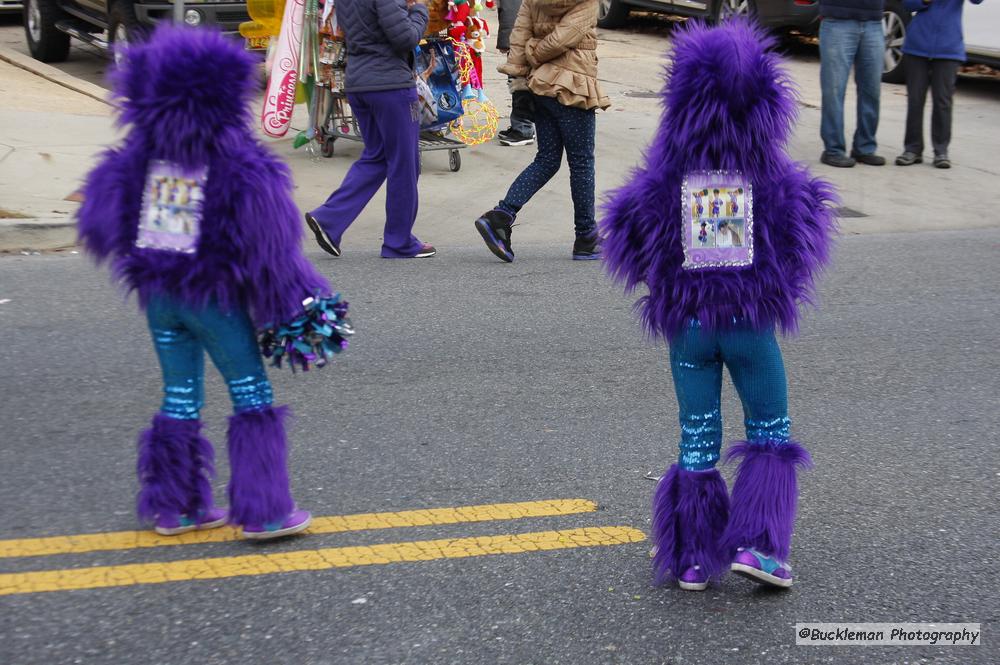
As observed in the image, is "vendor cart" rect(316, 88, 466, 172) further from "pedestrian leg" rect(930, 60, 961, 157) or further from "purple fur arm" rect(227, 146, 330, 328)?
"purple fur arm" rect(227, 146, 330, 328)

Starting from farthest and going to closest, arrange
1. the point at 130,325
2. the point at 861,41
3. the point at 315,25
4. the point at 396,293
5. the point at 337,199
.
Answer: the point at 861,41 → the point at 315,25 → the point at 337,199 → the point at 396,293 → the point at 130,325

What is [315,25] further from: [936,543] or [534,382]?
[936,543]

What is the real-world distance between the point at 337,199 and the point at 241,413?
3863 millimetres

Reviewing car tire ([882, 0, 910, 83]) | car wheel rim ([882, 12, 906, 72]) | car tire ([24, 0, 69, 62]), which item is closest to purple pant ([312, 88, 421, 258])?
car tire ([882, 0, 910, 83])

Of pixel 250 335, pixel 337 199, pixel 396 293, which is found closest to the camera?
pixel 250 335

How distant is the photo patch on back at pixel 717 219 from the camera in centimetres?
342

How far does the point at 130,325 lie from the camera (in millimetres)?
6211

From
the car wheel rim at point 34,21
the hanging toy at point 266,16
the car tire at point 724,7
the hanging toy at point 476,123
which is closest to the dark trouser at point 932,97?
the hanging toy at point 476,123

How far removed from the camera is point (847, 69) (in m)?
10.3

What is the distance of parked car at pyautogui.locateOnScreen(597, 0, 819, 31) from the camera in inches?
536

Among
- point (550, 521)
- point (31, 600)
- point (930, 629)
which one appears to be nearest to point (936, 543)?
point (930, 629)

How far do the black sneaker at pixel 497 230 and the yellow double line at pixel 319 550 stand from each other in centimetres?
340

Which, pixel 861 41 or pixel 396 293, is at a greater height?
pixel 861 41

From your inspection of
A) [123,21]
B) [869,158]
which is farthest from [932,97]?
[123,21]
